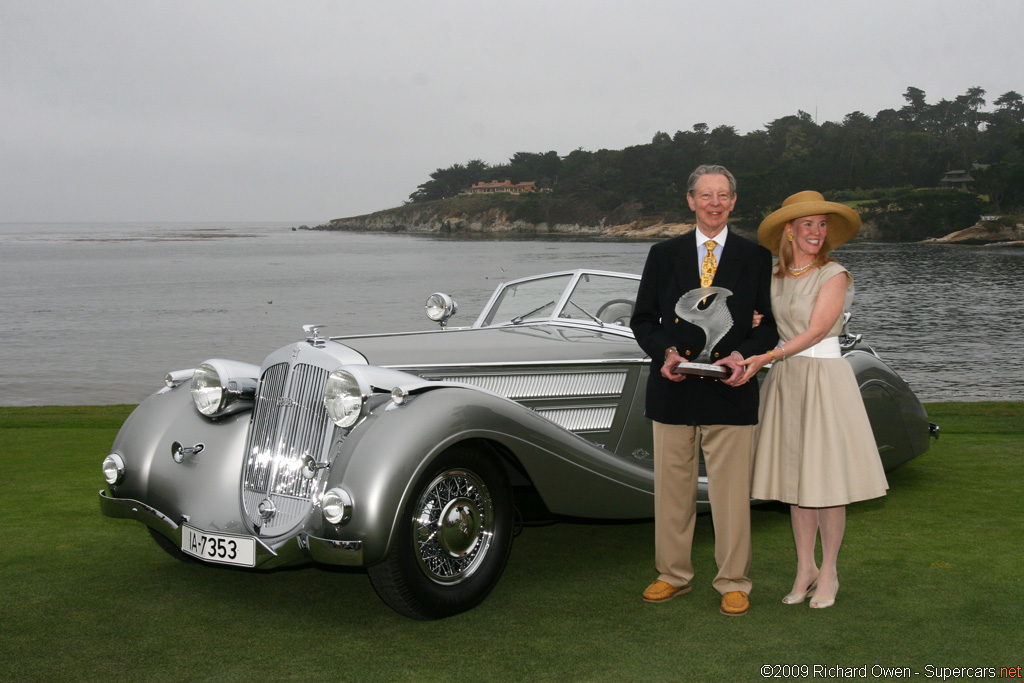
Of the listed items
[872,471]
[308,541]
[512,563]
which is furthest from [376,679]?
[872,471]

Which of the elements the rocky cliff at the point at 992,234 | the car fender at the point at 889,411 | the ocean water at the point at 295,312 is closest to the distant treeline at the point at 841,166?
the rocky cliff at the point at 992,234

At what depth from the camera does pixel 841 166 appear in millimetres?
122812

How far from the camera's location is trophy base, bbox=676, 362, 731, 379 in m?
3.64

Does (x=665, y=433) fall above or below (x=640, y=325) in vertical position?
below

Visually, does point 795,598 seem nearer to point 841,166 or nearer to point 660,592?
point 660,592

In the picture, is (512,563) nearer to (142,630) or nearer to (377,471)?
(377,471)

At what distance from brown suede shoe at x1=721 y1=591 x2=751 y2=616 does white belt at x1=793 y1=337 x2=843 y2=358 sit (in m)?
1.09

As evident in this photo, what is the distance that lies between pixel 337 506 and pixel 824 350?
221 cm

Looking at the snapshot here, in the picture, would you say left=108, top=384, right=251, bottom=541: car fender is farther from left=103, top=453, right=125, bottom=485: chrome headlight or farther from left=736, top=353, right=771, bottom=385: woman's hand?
left=736, top=353, right=771, bottom=385: woman's hand

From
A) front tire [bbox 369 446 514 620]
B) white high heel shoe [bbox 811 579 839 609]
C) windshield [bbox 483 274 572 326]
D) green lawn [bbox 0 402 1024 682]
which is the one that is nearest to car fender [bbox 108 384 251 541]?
green lawn [bbox 0 402 1024 682]

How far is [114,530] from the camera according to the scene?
520cm

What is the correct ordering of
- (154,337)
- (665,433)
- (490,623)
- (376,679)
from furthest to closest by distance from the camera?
(154,337) → (665,433) → (490,623) → (376,679)

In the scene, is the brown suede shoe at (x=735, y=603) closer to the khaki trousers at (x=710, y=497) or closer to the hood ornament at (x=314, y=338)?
the khaki trousers at (x=710, y=497)

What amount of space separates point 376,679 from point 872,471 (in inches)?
89.2
